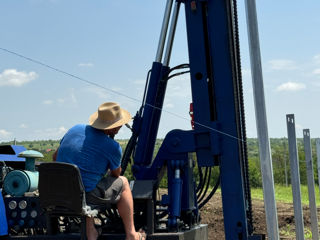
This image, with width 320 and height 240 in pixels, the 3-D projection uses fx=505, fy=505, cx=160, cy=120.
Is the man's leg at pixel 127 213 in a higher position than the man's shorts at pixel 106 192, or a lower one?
lower

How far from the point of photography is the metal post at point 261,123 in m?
3.22

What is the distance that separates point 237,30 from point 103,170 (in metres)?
1.98

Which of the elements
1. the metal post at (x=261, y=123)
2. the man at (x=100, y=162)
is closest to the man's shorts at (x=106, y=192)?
the man at (x=100, y=162)

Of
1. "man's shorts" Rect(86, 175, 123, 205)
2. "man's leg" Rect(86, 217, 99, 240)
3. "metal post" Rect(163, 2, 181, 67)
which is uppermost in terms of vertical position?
"metal post" Rect(163, 2, 181, 67)

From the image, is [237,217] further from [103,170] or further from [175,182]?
[103,170]

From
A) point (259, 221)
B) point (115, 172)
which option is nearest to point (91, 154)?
point (115, 172)

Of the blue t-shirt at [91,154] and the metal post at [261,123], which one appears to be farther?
the blue t-shirt at [91,154]

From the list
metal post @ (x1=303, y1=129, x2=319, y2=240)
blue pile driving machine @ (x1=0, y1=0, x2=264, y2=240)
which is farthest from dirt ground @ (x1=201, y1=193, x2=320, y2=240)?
blue pile driving machine @ (x1=0, y1=0, x2=264, y2=240)

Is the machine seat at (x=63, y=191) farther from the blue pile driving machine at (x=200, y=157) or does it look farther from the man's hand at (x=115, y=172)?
the blue pile driving machine at (x=200, y=157)

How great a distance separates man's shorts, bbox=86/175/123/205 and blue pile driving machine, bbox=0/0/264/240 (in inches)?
17.5

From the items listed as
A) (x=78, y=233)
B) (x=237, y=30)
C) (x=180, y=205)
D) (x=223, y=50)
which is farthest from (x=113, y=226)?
(x=237, y=30)

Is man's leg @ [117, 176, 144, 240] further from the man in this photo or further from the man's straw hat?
the man's straw hat

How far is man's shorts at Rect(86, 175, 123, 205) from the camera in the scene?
3820 millimetres

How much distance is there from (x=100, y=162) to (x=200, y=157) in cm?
111
